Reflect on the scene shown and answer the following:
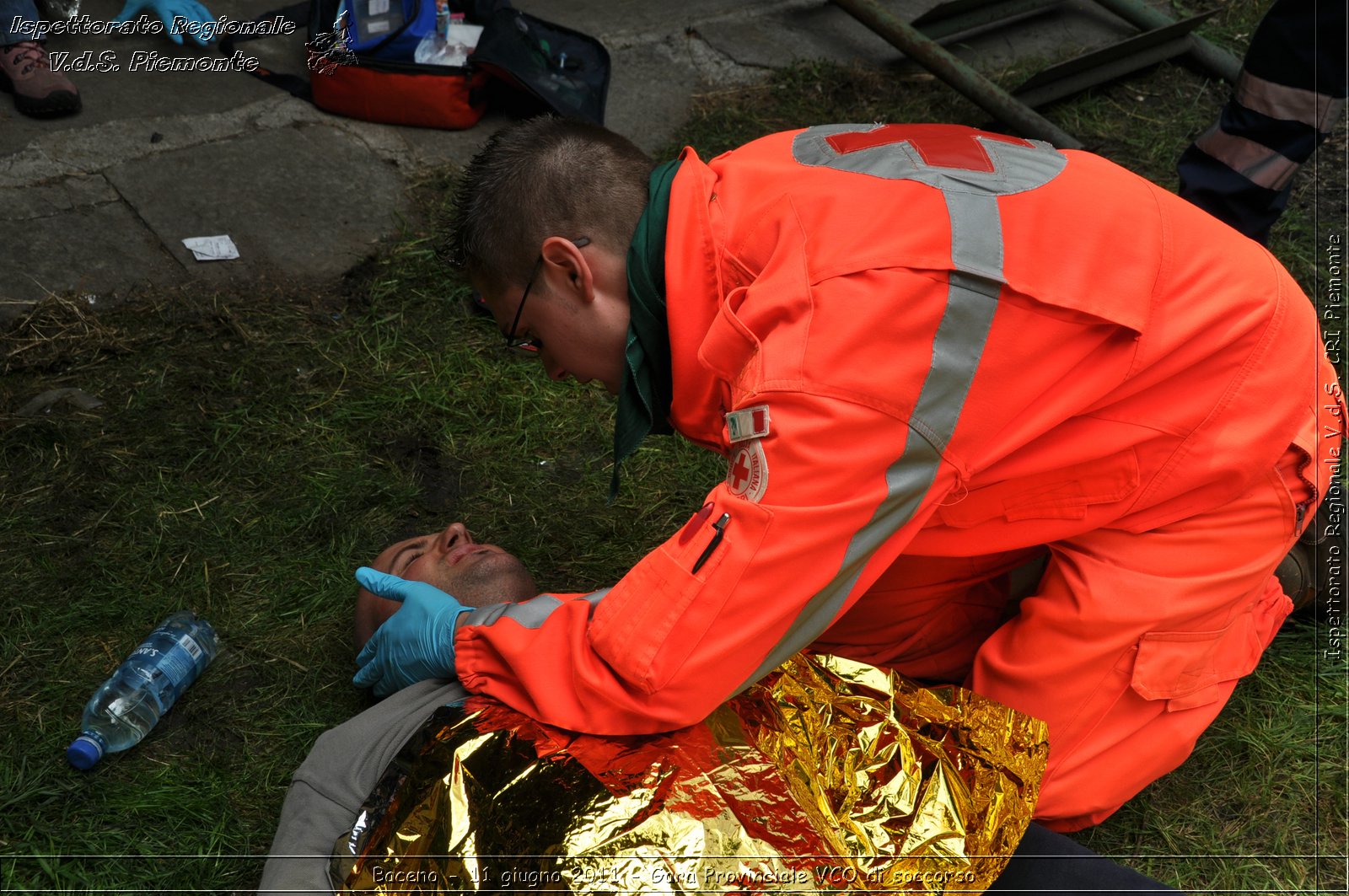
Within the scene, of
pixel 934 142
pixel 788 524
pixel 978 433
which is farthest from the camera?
pixel 934 142

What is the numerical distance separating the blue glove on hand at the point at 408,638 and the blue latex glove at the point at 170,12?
298 cm

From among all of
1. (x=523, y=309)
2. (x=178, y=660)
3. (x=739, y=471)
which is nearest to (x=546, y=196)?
(x=523, y=309)

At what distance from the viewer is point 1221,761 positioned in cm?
281

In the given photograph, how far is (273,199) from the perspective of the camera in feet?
13.1

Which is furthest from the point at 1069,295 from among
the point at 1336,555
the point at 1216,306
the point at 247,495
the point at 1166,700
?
the point at 247,495

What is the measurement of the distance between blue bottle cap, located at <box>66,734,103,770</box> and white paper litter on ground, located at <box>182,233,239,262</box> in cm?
182

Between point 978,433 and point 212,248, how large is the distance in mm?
2855

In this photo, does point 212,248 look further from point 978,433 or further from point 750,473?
point 978,433

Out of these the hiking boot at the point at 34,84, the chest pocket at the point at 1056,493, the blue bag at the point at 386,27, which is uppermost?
the chest pocket at the point at 1056,493

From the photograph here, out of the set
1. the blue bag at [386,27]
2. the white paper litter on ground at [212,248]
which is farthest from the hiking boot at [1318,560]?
the blue bag at [386,27]

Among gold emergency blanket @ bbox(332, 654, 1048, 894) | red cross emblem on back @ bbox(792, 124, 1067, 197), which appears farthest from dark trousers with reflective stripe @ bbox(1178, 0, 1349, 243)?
gold emergency blanket @ bbox(332, 654, 1048, 894)

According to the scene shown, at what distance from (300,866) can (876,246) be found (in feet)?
4.85

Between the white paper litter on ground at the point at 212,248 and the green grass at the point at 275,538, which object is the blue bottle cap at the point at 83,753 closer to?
the green grass at the point at 275,538

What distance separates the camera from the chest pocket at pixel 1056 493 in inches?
80.8
